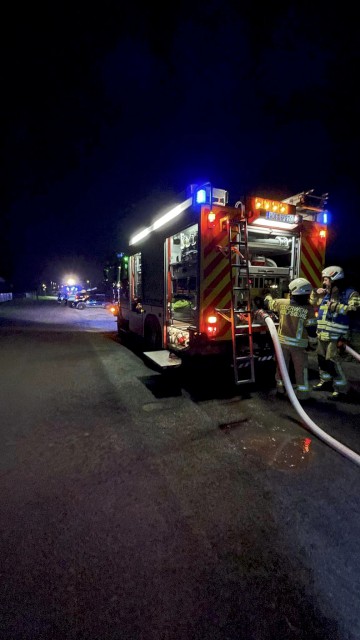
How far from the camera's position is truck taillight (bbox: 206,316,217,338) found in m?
4.33

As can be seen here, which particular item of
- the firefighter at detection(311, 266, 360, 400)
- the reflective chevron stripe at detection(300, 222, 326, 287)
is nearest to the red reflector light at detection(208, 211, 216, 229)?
the reflective chevron stripe at detection(300, 222, 326, 287)

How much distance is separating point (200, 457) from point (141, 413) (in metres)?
1.23

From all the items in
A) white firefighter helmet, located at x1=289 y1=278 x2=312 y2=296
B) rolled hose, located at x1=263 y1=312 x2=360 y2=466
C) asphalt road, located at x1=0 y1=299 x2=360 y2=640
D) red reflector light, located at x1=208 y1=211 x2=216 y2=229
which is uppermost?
red reflector light, located at x1=208 y1=211 x2=216 y2=229

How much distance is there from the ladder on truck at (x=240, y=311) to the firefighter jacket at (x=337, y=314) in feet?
3.54

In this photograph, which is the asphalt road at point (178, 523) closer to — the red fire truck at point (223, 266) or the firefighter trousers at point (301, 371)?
the firefighter trousers at point (301, 371)

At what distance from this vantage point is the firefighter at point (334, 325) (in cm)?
424

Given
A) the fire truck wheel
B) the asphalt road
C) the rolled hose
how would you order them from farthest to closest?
the fire truck wheel < the rolled hose < the asphalt road

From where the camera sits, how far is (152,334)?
256 inches

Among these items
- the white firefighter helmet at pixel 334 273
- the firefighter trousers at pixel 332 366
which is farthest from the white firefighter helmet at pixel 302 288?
the firefighter trousers at pixel 332 366

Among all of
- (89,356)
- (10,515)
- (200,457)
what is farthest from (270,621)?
(89,356)

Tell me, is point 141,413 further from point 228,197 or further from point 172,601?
point 228,197

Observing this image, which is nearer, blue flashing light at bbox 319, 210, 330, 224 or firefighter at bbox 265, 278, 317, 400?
firefighter at bbox 265, 278, 317, 400

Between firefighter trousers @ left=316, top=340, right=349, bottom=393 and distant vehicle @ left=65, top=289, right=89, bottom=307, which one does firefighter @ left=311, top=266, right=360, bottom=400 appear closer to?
firefighter trousers @ left=316, top=340, right=349, bottom=393

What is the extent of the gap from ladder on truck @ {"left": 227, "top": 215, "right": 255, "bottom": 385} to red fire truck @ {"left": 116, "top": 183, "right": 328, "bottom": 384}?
0.05 ft
